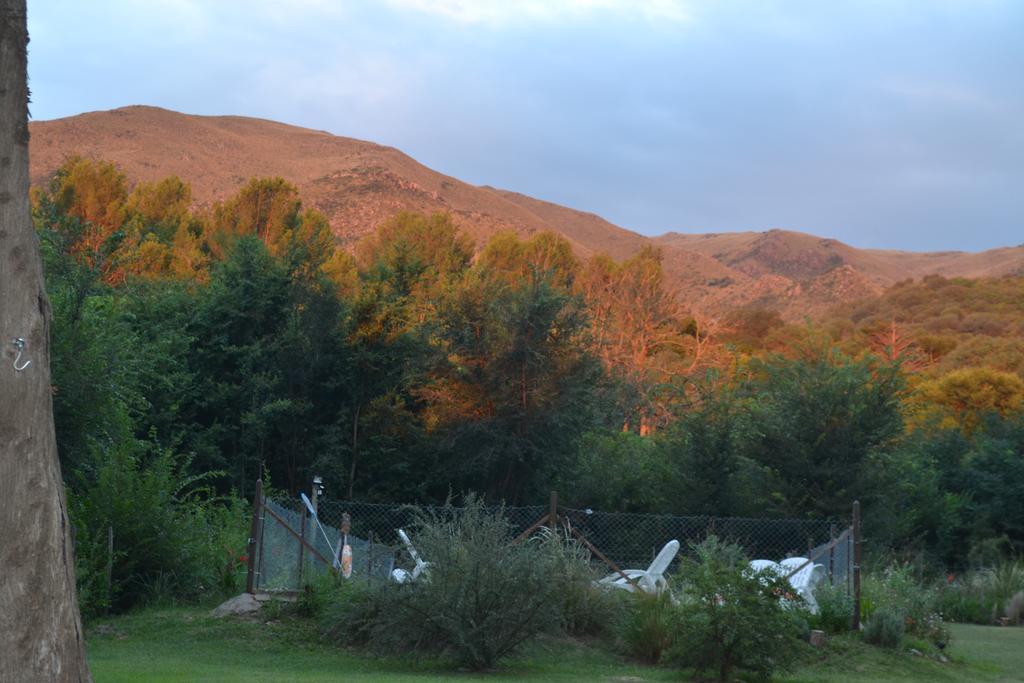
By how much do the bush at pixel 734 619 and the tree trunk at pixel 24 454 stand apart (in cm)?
728

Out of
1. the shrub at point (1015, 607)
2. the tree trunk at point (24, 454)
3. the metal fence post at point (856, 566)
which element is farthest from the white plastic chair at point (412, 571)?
the shrub at point (1015, 607)

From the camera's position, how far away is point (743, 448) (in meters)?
27.8

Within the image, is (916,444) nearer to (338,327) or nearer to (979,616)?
(979,616)

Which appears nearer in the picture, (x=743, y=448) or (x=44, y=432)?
(x=44, y=432)

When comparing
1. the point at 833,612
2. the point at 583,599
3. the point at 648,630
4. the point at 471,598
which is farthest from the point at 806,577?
the point at 471,598

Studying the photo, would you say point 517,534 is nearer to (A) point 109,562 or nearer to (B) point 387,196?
(A) point 109,562

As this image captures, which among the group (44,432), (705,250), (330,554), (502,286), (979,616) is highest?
(705,250)

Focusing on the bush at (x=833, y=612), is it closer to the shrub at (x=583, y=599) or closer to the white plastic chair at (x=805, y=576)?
→ the white plastic chair at (x=805, y=576)

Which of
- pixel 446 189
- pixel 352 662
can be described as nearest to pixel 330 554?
pixel 352 662

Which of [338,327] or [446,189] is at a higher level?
[446,189]

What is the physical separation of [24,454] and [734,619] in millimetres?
8134

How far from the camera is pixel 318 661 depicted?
14.2 m

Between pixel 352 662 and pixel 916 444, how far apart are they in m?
23.9

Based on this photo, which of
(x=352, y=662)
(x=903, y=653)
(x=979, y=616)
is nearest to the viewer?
(x=352, y=662)
